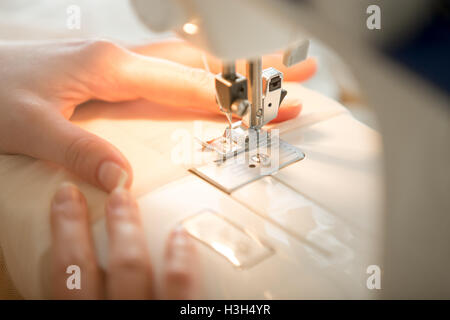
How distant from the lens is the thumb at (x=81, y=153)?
2.02 ft

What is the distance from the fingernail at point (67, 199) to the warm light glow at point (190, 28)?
0.81 feet

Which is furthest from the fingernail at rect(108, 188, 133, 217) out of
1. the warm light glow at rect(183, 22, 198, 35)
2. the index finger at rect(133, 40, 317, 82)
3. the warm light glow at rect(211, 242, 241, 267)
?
the index finger at rect(133, 40, 317, 82)

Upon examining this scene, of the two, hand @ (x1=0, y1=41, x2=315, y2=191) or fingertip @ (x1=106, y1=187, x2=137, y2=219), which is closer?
fingertip @ (x1=106, y1=187, x2=137, y2=219)

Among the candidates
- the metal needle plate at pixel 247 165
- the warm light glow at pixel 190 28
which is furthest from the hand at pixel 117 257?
the warm light glow at pixel 190 28

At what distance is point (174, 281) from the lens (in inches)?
20.3

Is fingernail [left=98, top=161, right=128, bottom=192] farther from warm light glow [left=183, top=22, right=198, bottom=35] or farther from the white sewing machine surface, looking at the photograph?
warm light glow [left=183, top=22, right=198, bottom=35]

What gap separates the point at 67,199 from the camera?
60 centimetres

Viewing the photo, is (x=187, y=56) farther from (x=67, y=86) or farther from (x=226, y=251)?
(x=226, y=251)

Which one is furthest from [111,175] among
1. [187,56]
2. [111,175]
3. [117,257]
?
[187,56]

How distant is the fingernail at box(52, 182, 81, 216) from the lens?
0.59m

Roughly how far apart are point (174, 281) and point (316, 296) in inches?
5.9

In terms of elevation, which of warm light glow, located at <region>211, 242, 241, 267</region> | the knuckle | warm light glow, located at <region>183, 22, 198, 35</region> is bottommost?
warm light glow, located at <region>211, 242, 241, 267</region>
